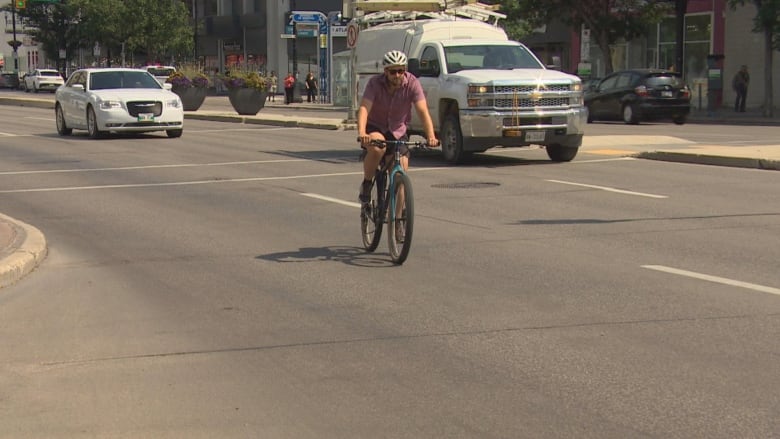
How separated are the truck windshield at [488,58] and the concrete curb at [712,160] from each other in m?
2.52

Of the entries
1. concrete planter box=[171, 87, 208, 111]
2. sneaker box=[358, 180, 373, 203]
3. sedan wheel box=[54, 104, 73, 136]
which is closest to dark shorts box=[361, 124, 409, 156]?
sneaker box=[358, 180, 373, 203]

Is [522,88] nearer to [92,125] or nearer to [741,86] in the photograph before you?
[92,125]

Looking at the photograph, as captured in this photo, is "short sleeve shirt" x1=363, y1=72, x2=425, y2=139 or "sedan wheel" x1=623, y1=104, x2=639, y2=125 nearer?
A: "short sleeve shirt" x1=363, y1=72, x2=425, y2=139

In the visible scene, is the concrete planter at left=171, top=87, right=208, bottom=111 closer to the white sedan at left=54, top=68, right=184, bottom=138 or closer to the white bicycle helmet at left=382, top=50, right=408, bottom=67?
the white sedan at left=54, top=68, right=184, bottom=138

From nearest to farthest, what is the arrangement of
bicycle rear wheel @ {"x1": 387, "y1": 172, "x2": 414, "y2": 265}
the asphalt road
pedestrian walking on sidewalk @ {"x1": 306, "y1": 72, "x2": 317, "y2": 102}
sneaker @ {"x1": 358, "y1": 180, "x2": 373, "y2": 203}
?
1. the asphalt road
2. bicycle rear wheel @ {"x1": 387, "y1": 172, "x2": 414, "y2": 265}
3. sneaker @ {"x1": 358, "y1": 180, "x2": 373, "y2": 203}
4. pedestrian walking on sidewalk @ {"x1": 306, "y1": 72, "x2": 317, "y2": 102}

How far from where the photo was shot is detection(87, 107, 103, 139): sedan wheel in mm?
25594

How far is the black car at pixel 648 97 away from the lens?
33.7m

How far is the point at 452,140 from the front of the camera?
1898 centimetres

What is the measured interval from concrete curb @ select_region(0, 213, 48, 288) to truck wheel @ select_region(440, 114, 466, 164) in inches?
348

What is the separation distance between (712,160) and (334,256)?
33.4ft

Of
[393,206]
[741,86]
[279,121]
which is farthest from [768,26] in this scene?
[393,206]

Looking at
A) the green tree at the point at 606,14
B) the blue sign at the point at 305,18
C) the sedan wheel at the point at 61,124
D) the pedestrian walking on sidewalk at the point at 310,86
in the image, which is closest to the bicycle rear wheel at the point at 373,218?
the sedan wheel at the point at 61,124

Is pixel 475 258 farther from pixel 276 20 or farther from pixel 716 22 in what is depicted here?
pixel 276 20

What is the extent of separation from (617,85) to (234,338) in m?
29.4
